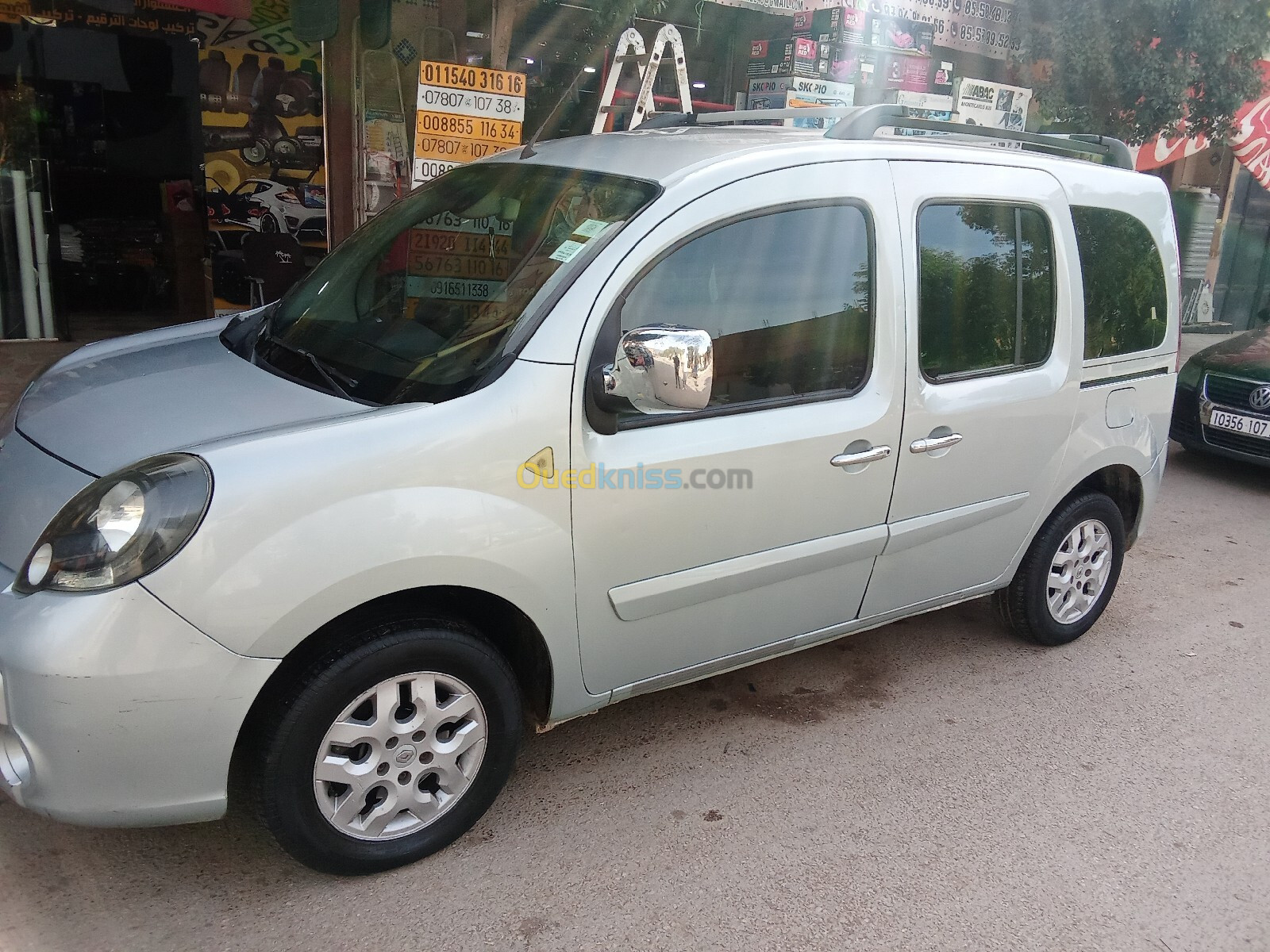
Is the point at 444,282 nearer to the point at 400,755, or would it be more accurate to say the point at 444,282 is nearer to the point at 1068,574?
the point at 400,755

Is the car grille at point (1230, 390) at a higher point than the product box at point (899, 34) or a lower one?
lower

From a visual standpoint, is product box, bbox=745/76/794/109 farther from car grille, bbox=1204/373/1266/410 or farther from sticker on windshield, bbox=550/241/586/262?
sticker on windshield, bbox=550/241/586/262

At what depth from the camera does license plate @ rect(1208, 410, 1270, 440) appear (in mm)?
6824

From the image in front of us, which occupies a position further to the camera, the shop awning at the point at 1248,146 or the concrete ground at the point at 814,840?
the shop awning at the point at 1248,146

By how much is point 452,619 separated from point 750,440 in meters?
0.97

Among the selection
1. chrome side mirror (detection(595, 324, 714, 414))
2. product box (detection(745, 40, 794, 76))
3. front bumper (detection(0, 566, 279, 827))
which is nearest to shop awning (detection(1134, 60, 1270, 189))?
product box (detection(745, 40, 794, 76))

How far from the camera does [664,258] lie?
109 inches

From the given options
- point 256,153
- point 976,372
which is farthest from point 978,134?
point 256,153

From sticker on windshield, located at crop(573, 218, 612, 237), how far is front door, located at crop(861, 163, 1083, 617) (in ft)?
3.36

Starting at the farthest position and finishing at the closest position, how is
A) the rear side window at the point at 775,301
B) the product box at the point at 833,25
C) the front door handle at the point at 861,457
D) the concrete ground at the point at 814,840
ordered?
the product box at the point at 833,25
the front door handle at the point at 861,457
the rear side window at the point at 775,301
the concrete ground at the point at 814,840

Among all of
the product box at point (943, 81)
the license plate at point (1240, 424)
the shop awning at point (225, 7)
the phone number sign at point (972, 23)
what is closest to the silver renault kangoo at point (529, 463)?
the license plate at point (1240, 424)

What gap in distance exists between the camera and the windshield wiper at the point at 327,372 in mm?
2686

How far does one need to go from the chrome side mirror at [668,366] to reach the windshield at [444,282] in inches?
11.9

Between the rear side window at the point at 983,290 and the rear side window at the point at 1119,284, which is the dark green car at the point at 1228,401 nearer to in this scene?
the rear side window at the point at 1119,284
